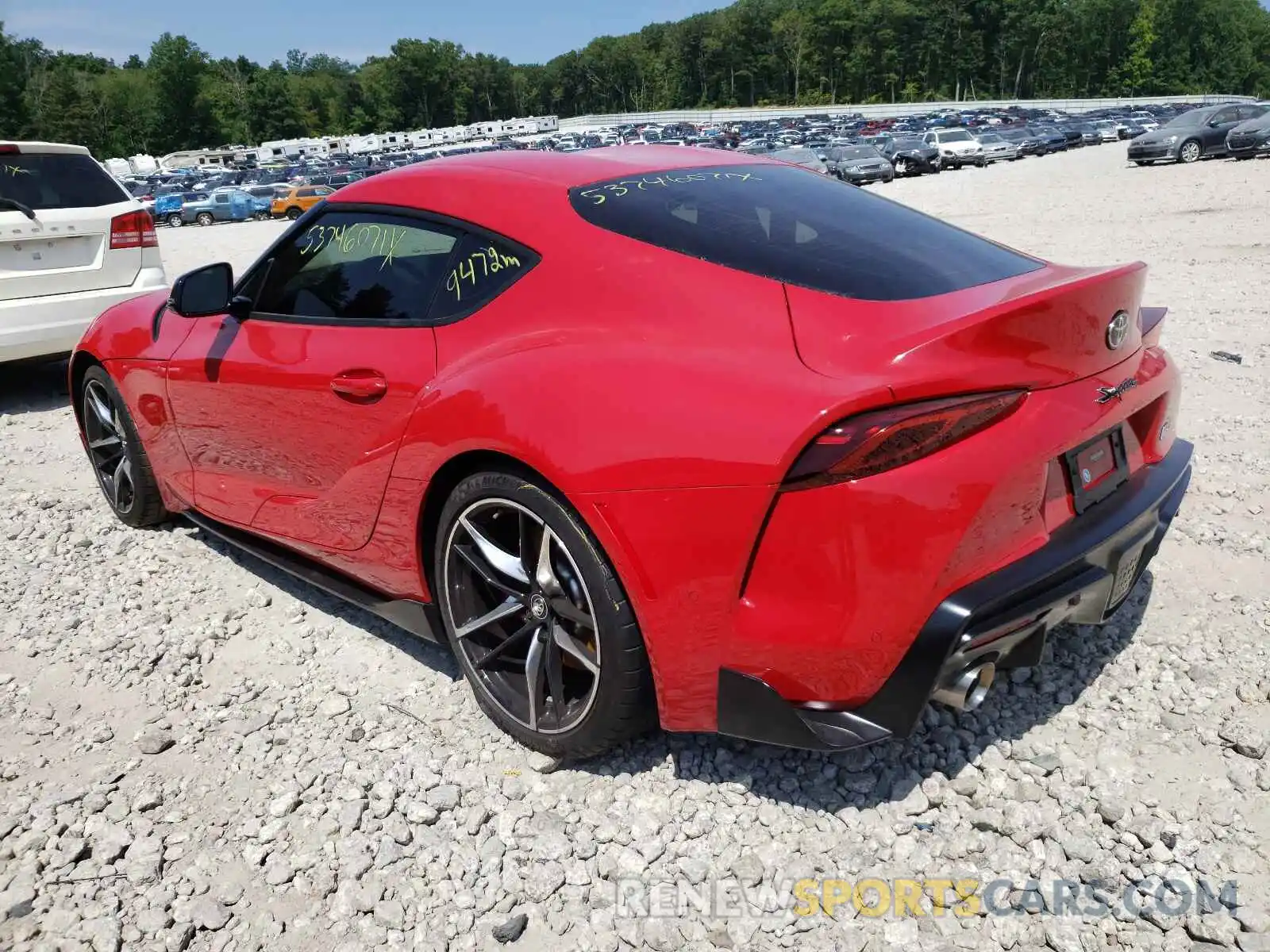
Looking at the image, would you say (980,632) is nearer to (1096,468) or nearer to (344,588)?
(1096,468)

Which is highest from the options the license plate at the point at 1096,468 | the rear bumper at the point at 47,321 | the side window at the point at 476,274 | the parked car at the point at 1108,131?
the side window at the point at 476,274

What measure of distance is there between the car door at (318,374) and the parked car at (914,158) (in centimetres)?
3306

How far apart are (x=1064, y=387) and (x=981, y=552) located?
18.0 inches

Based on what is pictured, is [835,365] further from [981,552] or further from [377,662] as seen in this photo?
[377,662]

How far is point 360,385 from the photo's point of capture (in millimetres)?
2795

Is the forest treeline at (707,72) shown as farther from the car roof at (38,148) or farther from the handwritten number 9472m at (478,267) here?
the handwritten number 9472m at (478,267)

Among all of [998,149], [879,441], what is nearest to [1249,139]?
[998,149]

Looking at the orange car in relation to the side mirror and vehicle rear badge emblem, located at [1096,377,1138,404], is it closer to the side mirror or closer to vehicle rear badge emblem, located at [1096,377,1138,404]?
the side mirror

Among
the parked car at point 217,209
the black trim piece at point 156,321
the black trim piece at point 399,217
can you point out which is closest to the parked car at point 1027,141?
the parked car at point 217,209

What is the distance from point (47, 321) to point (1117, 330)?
629 cm

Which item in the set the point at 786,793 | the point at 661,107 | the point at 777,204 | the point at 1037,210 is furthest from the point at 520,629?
the point at 661,107

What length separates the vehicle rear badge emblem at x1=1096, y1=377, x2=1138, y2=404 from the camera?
2.25 meters

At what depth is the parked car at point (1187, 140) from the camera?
→ 27547mm

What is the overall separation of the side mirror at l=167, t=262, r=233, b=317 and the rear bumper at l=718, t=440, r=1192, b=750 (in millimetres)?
2296
